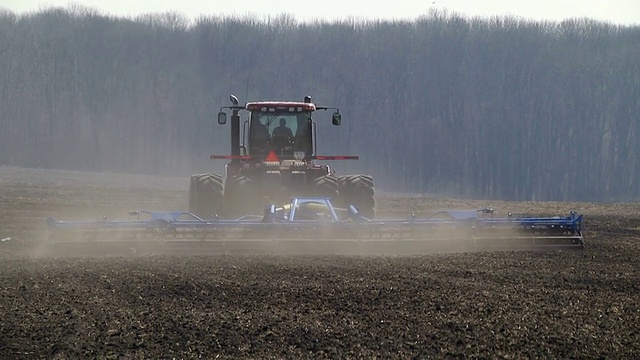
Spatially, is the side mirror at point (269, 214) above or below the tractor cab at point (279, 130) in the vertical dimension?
below

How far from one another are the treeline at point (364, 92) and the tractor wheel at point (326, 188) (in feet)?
154

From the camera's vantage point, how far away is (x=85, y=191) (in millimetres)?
33281

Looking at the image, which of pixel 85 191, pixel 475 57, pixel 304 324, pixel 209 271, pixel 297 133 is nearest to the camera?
pixel 304 324

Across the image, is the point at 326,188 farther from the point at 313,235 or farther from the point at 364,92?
the point at 364,92

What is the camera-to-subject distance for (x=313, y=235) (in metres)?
13.6

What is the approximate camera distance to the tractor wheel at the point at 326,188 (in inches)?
629

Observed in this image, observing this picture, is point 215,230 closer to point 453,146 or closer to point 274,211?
point 274,211

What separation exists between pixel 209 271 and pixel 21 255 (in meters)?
3.73

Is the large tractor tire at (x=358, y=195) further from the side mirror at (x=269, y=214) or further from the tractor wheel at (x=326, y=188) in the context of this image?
the side mirror at (x=269, y=214)

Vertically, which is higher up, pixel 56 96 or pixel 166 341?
pixel 56 96

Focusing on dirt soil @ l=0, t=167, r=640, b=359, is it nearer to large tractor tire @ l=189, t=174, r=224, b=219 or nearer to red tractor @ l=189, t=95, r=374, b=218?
red tractor @ l=189, t=95, r=374, b=218

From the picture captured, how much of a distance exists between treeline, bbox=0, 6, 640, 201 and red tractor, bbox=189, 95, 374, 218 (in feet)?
149

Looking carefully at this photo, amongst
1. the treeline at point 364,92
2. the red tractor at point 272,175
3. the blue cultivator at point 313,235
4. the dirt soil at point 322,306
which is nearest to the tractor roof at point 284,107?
the red tractor at point 272,175

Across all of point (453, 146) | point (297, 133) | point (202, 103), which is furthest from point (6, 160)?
point (297, 133)
